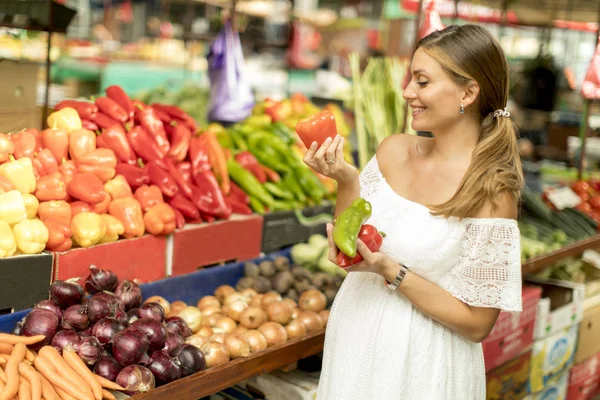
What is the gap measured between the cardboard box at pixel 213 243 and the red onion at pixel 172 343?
657mm

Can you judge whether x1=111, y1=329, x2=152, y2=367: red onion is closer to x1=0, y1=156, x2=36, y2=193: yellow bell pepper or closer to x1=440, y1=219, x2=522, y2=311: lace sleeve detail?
x1=0, y1=156, x2=36, y2=193: yellow bell pepper

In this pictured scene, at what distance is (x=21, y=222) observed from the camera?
2.68 meters

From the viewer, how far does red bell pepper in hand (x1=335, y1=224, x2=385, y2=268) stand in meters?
1.97

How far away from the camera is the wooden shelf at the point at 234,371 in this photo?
226 cm

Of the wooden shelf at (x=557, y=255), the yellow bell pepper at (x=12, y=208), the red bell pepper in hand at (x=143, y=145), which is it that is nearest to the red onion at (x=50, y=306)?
the yellow bell pepper at (x=12, y=208)

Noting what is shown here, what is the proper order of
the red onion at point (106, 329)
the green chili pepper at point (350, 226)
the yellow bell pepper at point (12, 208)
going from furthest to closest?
the yellow bell pepper at point (12, 208) → the red onion at point (106, 329) → the green chili pepper at point (350, 226)

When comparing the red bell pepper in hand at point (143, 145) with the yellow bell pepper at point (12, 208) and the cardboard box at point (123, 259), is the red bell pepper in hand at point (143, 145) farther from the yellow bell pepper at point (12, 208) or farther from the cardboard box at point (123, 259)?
the yellow bell pepper at point (12, 208)

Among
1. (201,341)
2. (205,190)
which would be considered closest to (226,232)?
(205,190)

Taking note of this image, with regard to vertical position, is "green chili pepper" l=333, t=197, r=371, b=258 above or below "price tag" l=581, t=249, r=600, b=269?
above

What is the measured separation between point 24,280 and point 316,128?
1.29m

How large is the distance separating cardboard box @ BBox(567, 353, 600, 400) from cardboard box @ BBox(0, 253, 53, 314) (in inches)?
144

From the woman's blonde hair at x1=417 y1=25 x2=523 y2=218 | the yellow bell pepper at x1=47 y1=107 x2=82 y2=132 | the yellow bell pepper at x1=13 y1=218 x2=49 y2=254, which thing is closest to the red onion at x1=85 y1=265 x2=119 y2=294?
the yellow bell pepper at x1=13 y1=218 x2=49 y2=254

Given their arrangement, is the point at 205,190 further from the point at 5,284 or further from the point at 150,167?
the point at 5,284

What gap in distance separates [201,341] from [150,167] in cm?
104
